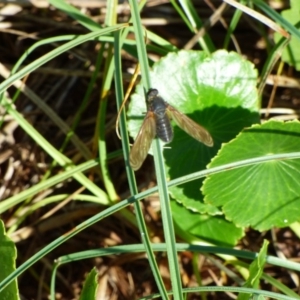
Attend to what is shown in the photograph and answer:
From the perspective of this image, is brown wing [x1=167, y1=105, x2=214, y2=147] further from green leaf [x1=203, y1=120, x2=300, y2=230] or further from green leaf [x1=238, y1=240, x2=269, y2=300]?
green leaf [x1=238, y1=240, x2=269, y2=300]

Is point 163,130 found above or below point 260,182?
above

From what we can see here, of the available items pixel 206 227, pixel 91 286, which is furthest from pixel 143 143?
pixel 206 227

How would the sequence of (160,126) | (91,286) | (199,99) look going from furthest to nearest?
(199,99) < (160,126) < (91,286)

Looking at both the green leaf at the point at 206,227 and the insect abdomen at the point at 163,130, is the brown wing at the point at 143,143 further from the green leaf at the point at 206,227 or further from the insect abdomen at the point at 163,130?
the green leaf at the point at 206,227


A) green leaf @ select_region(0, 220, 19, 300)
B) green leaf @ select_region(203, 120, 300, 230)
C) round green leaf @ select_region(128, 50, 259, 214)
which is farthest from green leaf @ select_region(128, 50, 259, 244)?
green leaf @ select_region(0, 220, 19, 300)

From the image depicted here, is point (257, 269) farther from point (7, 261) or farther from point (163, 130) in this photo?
point (7, 261)

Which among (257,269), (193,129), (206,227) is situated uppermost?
(193,129)

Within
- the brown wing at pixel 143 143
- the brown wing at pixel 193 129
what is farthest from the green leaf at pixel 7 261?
the brown wing at pixel 193 129

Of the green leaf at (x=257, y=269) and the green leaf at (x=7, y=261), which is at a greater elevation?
the green leaf at (x=7, y=261)

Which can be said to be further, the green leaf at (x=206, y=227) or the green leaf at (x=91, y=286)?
the green leaf at (x=206, y=227)
